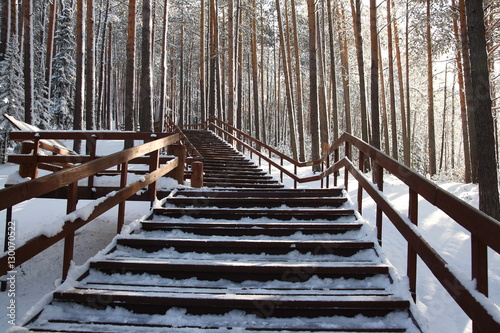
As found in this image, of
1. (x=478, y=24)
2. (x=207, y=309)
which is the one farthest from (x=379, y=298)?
(x=478, y=24)

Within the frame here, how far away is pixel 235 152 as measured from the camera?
47.2 feet

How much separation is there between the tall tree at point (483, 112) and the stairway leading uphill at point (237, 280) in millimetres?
4134

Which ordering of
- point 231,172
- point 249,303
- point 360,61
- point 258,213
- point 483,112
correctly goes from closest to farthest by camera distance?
point 249,303
point 258,213
point 483,112
point 231,172
point 360,61

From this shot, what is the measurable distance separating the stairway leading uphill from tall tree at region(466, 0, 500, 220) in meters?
4.13

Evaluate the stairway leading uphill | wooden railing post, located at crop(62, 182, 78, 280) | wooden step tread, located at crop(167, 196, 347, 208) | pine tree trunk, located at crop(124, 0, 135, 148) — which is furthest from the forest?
wooden railing post, located at crop(62, 182, 78, 280)

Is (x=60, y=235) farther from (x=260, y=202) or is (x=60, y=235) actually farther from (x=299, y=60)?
(x=299, y=60)

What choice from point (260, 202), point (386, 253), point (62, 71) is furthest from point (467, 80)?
point (62, 71)

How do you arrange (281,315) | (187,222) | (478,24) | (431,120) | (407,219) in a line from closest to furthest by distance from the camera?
1. (281,315)
2. (407,219)
3. (187,222)
4. (478,24)
5. (431,120)

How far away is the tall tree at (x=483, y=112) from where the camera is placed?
21.3ft

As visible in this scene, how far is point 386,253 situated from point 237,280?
12.0 feet

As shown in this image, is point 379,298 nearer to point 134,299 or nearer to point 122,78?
point 134,299

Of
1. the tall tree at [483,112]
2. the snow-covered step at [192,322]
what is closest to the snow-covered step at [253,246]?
the snow-covered step at [192,322]

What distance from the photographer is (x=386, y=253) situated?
5734 mm

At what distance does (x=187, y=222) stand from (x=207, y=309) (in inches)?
65.6
